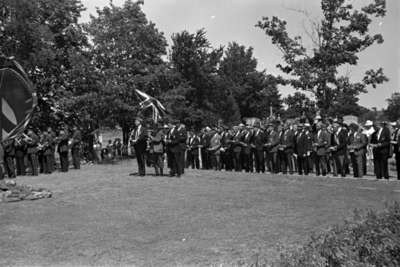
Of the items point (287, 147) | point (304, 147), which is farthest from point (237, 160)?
point (304, 147)

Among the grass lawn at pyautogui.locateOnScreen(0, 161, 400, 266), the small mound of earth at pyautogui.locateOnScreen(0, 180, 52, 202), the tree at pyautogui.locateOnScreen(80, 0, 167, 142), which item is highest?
the tree at pyautogui.locateOnScreen(80, 0, 167, 142)

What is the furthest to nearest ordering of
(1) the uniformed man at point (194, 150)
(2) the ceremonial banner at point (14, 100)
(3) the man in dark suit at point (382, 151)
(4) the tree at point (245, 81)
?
1. (4) the tree at point (245, 81)
2. (1) the uniformed man at point (194, 150)
3. (3) the man in dark suit at point (382, 151)
4. (2) the ceremonial banner at point (14, 100)

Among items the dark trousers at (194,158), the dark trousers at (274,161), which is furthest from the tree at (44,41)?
the dark trousers at (274,161)

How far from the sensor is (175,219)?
10.9 metres

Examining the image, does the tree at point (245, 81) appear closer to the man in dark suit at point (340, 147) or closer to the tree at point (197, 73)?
the tree at point (197, 73)

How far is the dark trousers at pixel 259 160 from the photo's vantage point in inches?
870

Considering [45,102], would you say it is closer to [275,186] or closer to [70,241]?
[275,186]

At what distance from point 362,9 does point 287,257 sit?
79.0 ft

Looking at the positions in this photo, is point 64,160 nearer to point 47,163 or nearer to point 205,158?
point 47,163

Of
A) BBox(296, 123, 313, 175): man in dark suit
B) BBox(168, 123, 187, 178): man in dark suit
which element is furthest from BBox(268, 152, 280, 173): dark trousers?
BBox(168, 123, 187, 178): man in dark suit

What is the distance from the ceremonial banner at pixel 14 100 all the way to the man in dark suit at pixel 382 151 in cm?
1126

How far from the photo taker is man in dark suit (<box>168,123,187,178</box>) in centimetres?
1934

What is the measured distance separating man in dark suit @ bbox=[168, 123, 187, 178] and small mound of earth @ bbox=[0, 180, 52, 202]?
555cm

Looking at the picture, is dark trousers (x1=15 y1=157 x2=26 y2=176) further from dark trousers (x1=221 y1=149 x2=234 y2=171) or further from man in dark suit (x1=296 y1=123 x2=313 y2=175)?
man in dark suit (x1=296 y1=123 x2=313 y2=175)
